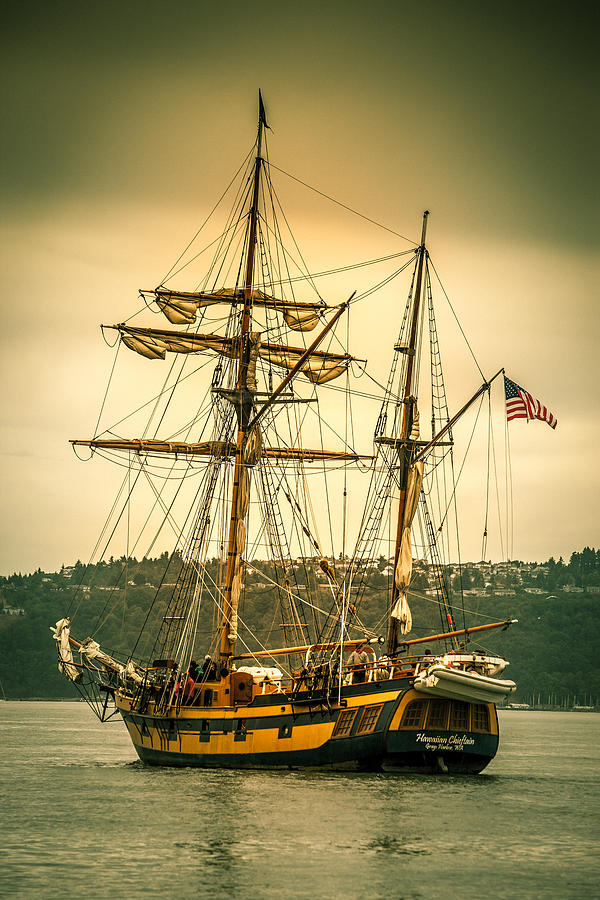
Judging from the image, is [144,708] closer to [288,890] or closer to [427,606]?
[288,890]

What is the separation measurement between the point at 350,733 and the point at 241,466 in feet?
49.2

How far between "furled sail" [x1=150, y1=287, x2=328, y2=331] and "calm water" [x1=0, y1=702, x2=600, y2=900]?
21.9 meters

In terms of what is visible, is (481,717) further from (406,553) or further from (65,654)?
(65,654)

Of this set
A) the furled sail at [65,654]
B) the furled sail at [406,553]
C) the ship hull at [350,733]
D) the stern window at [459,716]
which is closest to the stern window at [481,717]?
the ship hull at [350,733]

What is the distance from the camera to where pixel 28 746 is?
8375 centimetres

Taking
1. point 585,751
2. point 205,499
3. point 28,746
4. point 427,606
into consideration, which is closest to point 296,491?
point 205,499

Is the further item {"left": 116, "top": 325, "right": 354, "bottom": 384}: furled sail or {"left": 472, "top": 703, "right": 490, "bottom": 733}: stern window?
{"left": 116, "top": 325, "right": 354, "bottom": 384}: furled sail

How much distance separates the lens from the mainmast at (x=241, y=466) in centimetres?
5616

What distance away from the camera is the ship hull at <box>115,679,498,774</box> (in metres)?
47.2

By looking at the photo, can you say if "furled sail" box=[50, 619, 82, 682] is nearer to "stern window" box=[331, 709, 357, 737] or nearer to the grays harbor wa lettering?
"stern window" box=[331, 709, 357, 737]

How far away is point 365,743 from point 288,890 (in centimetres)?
1781

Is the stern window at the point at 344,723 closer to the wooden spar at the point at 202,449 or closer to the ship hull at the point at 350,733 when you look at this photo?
the ship hull at the point at 350,733

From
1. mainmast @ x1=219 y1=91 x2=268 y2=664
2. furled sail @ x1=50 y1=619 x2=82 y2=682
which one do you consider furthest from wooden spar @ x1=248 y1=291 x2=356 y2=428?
furled sail @ x1=50 y1=619 x2=82 y2=682

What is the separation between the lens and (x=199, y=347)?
2522 inches
